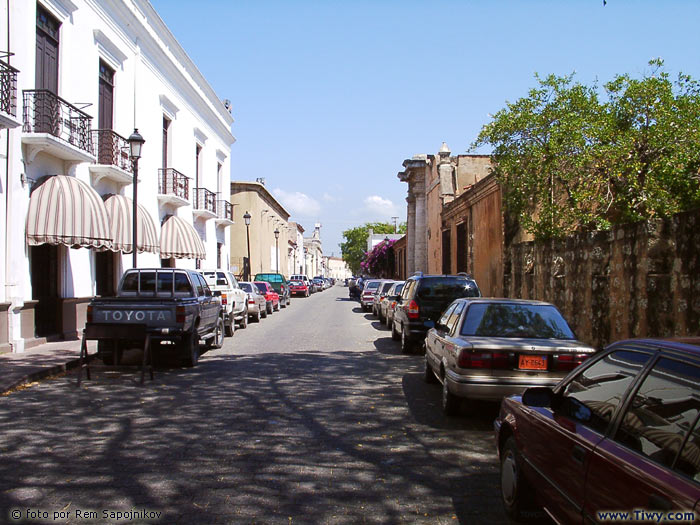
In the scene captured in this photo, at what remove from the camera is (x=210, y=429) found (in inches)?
266

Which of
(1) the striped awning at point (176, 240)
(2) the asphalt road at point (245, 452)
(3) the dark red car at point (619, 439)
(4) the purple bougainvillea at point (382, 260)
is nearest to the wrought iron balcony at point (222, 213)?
(1) the striped awning at point (176, 240)

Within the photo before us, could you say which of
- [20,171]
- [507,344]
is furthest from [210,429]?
[20,171]

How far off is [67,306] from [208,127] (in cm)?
1999

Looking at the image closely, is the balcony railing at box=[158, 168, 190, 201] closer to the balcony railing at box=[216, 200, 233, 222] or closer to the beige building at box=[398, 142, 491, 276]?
the balcony railing at box=[216, 200, 233, 222]

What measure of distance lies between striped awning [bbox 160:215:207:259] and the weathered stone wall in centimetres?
1535

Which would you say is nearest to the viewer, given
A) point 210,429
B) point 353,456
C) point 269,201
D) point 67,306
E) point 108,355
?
A: point 353,456

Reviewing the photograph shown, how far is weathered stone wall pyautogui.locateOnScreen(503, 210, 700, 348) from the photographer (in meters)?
8.65

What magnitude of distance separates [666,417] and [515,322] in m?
4.76

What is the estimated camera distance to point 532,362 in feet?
21.9

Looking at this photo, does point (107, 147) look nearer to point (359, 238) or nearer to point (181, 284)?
point (181, 284)

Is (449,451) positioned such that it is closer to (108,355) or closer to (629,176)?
(108,355)

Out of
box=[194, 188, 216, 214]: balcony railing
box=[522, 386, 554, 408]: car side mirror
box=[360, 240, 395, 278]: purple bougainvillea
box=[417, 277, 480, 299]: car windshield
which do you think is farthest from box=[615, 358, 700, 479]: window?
box=[360, 240, 395, 278]: purple bougainvillea

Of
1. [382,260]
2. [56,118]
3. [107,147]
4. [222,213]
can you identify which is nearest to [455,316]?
[56,118]

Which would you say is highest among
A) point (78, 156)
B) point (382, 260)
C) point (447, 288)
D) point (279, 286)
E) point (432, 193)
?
point (432, 193)
